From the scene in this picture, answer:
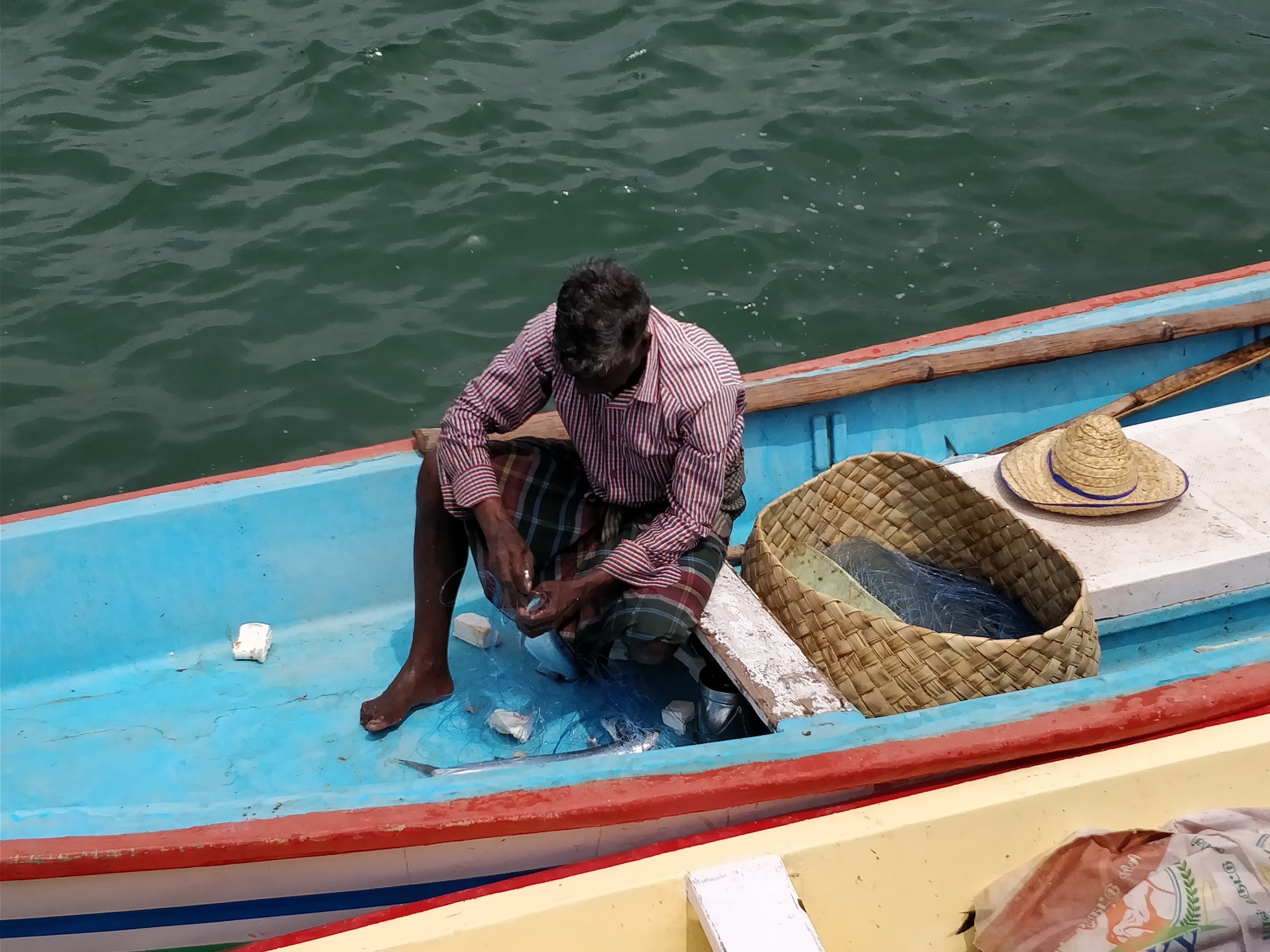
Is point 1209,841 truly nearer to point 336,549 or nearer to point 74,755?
point 336,549

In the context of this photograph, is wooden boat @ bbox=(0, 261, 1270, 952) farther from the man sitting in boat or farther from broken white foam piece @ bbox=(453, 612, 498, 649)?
the man sitting in boat

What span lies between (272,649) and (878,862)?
1927mm

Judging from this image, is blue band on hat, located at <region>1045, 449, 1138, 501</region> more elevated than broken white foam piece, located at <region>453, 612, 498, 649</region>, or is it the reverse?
blue band on hat, located at <region>1045, 449, 1138, 501</region>

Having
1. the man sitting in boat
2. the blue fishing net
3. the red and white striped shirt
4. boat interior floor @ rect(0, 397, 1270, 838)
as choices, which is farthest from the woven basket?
the red and white striped shirt

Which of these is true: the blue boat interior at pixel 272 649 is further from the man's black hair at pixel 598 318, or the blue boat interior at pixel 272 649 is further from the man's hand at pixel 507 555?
the man's black hair at pixel 598 318

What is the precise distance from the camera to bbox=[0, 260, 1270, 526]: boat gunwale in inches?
128

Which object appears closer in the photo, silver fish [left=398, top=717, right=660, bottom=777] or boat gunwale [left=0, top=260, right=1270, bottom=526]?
silver fish [left=398, top=717, right=660, bottom=777]

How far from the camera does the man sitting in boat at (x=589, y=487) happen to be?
2477 millimetres

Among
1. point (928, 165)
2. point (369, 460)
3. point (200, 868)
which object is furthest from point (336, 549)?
point (928, 165)

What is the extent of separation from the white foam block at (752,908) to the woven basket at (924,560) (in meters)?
0.69

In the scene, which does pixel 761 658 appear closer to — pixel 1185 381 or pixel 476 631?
pixel 476 631

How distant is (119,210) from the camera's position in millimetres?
5465

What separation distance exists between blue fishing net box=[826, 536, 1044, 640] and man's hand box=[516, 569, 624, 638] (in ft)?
2.87

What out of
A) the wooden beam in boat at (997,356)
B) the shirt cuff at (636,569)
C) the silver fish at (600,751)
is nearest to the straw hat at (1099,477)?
the wooden beam in boat at (997,356)
